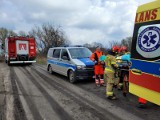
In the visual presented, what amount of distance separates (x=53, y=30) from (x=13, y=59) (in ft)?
86.0

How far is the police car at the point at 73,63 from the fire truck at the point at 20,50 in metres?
10.7

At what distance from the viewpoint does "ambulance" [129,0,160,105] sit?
5.82 m

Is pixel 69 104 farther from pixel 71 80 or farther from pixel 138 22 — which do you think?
pixel 71 80

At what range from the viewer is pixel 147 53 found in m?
6.09

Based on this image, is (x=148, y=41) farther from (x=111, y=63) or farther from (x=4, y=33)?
(x=4, y=33)

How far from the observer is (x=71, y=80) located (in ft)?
43.3

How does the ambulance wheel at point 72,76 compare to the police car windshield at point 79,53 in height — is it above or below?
below

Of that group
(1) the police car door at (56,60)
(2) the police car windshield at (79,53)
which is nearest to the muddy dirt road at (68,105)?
(2) the police car windshield at (79,53)

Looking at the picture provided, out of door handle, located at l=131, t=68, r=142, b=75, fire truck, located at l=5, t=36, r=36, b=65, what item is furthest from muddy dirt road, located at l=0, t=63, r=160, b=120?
fire truck, located at l=5, t=36, r=36, b=65

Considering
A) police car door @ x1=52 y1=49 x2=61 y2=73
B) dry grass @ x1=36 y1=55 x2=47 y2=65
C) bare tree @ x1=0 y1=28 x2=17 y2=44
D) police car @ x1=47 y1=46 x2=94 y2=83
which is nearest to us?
police car @ x1=47 y1=46 x2=94 y2=83

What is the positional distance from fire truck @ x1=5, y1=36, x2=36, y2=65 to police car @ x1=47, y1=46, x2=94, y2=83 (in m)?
10.7

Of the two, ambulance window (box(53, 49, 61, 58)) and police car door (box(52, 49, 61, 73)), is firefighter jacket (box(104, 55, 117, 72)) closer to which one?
police car door (box(52, 49, 61, 73))

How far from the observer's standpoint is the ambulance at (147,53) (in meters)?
5.82

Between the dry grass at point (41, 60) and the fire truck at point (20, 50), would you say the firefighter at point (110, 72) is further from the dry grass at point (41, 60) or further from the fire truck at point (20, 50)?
the dry grass at point (41, 60)
